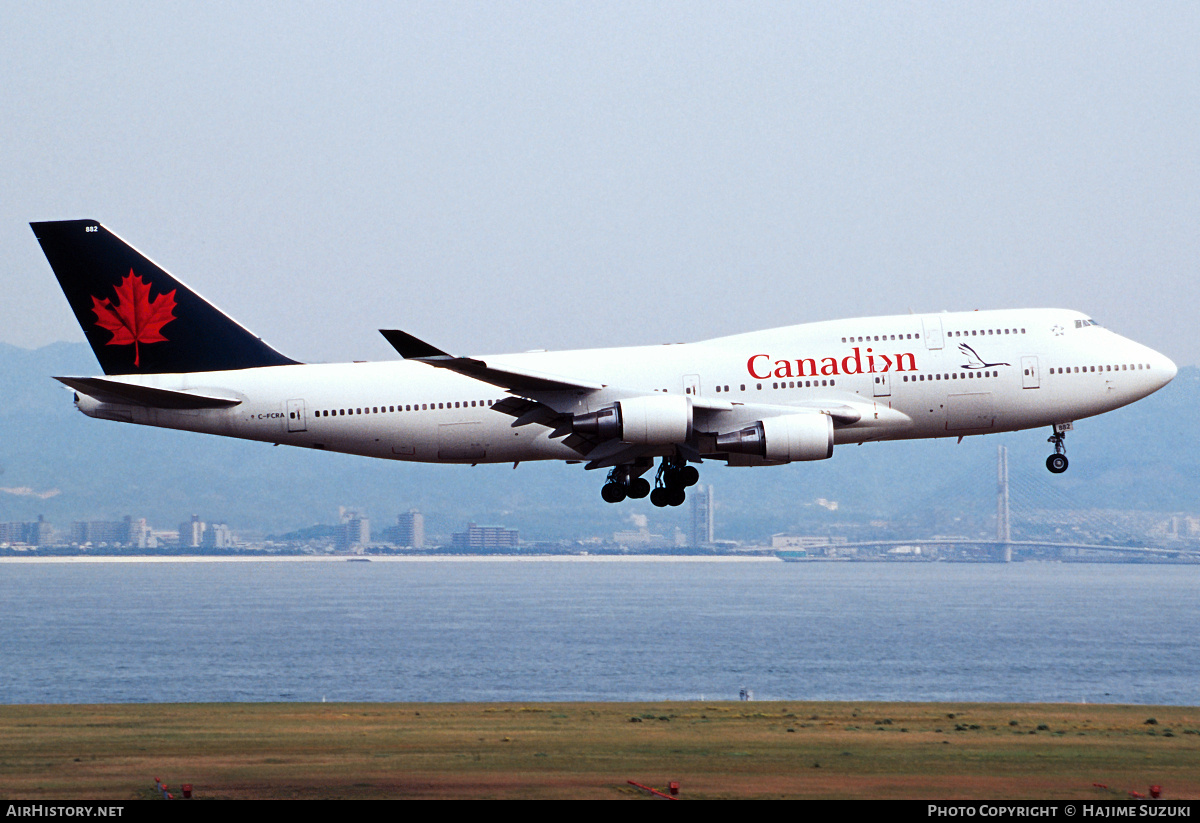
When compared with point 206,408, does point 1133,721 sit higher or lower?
lower

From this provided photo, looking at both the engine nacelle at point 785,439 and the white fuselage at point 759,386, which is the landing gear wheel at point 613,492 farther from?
the engine nacelle at point 785,439

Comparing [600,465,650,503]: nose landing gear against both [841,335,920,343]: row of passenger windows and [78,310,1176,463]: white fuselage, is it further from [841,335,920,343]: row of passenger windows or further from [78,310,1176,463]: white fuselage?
[841,335,920,343]: row of passenger windows

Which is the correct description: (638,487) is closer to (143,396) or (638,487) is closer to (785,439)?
(785,439)

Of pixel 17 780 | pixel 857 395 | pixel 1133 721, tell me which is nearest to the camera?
pixel 857 395

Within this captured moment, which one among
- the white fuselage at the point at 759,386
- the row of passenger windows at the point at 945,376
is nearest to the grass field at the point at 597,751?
the white fuselage at the point at 759,386

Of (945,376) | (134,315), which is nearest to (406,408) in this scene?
(134,315)

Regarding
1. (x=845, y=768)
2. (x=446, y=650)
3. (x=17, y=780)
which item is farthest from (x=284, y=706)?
(x=446, y=650)

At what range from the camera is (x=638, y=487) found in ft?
143

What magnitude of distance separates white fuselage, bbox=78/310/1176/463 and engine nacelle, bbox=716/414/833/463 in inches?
28.3

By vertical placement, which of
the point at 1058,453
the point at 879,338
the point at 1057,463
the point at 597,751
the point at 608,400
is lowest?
the point at 597,751

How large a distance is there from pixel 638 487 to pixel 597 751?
29.5 metres
